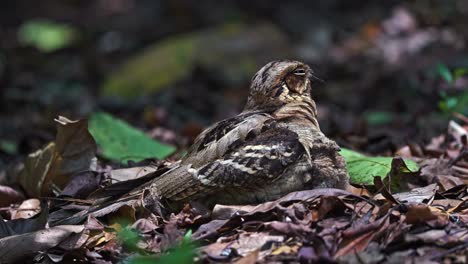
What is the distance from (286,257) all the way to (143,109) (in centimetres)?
581

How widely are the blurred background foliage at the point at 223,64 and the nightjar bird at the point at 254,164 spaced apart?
5.06 ft

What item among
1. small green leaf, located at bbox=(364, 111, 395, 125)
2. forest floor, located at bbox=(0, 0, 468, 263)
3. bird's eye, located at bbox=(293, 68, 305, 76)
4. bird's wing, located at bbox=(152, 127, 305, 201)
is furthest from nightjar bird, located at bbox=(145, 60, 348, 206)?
small green leaf, located at bbox=(364, 111, 395, 125)

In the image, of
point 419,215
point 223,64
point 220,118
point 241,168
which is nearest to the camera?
point 419,215

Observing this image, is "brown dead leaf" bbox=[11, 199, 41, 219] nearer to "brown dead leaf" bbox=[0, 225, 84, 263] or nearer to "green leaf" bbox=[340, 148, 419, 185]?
"brown dead leaf" bbox=[0, 225, 84, 263]

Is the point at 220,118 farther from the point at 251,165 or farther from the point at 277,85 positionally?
the point at 251,165

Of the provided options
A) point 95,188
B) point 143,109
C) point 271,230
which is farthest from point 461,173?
point 143,109

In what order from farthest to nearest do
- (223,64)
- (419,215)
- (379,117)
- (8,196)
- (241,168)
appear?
Answer: (223,64), (379,117), (8,196), (241,168), (419,215)

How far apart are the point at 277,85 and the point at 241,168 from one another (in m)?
0.65

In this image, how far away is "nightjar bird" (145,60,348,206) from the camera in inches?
146

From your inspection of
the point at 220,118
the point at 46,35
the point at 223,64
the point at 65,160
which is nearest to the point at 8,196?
the point at 65,160

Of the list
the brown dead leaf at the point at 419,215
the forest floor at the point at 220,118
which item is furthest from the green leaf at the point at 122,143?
the brown dead leaf at the point at 419,215

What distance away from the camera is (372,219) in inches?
139

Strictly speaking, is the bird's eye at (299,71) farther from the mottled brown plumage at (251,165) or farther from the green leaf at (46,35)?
the green leaf at (46,35)

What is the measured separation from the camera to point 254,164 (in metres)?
3.68
